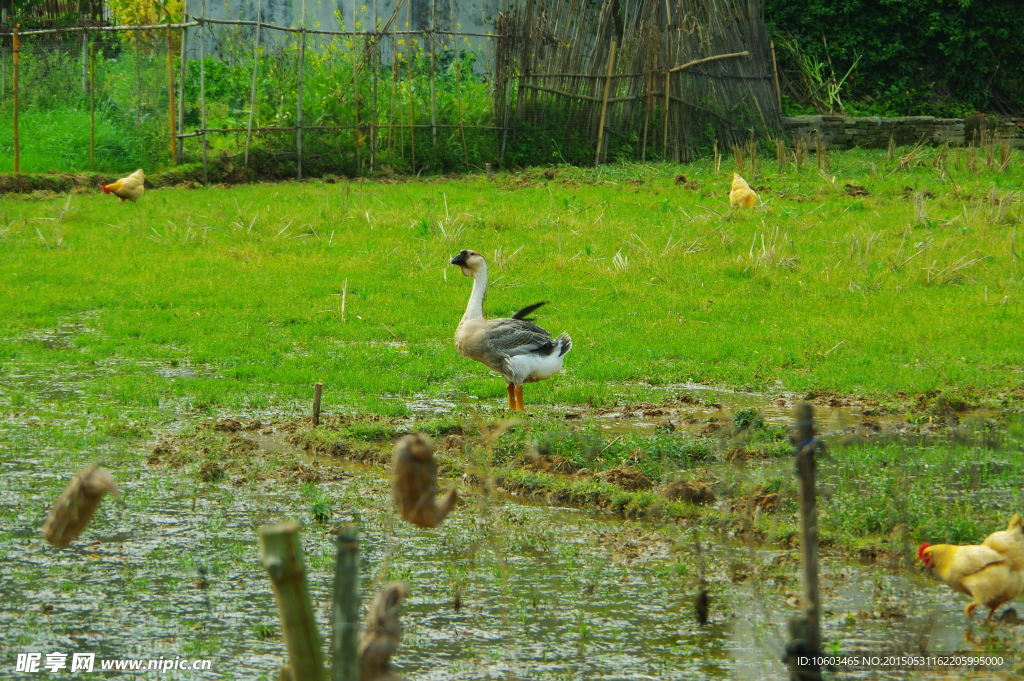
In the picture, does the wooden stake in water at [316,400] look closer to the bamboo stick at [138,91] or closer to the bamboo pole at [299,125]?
the bamboo pole at [299,125]

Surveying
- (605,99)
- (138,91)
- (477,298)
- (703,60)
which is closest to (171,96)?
(138,91)

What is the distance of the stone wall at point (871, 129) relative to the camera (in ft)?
80.2

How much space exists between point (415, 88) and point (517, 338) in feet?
45.1

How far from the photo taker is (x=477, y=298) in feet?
30.1

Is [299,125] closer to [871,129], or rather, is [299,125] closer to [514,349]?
[871,129]

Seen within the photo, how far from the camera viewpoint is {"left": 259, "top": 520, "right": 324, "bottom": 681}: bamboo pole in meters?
2.52

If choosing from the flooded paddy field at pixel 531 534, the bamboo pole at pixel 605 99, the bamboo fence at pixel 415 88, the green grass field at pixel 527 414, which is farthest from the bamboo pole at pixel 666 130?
the flooded paddy field at pixel 531 534

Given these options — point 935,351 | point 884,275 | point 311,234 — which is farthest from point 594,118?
point 935,351

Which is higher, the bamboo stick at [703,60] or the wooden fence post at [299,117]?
the bamboo stick at [703,60]

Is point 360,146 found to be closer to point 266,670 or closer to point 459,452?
point 459,452

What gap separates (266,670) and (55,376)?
5721mm

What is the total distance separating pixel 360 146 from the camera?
68.6 ft

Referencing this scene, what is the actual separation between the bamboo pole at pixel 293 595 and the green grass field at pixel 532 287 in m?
6.21

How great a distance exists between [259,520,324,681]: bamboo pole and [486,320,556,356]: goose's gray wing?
5822 millimetres
